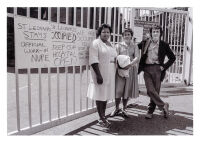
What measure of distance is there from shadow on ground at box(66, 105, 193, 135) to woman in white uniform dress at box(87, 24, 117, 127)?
220 mm

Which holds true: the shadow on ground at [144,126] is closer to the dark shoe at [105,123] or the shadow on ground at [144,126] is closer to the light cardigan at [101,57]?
the dark shoe at [105,123]

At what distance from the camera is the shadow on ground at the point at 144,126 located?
3.68 m

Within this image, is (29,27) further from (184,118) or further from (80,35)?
(184,118)

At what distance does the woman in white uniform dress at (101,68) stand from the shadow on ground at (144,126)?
8.7 inches

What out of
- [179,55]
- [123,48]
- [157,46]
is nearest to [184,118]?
[157,46]

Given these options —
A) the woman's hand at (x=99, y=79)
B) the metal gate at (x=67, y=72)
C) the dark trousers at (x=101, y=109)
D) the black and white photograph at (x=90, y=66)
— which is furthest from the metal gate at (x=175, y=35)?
the woman's hand at (x=99, y=79)

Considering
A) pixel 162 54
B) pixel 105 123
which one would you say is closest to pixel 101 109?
pixel 105 123

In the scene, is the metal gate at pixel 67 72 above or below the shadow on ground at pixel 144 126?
above

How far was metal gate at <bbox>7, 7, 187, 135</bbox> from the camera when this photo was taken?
3.42 meters

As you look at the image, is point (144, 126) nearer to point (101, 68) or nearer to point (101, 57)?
point (101, 68)

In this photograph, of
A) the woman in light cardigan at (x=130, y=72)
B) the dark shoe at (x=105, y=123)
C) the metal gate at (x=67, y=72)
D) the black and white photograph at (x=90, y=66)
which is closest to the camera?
the black and white photograph at (x=90, y=66)

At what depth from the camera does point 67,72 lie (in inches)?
157

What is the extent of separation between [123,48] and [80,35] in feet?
2.81

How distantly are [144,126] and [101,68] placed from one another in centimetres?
131
